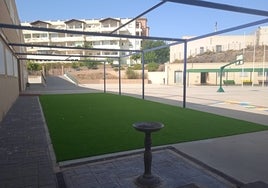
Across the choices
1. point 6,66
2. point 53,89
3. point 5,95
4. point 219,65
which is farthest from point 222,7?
point 219,65

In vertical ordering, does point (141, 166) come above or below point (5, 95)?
below

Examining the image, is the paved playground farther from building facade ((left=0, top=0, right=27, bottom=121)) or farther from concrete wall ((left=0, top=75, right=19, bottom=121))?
building facade ((left=0, top=0, right=27, bottom=121))

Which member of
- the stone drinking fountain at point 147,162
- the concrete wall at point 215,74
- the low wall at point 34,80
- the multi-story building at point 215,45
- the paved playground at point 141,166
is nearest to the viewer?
the stone drinking fountain at point 147,162

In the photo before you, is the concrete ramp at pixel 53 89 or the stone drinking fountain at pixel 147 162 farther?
the concrete ramp at pixel 53 89

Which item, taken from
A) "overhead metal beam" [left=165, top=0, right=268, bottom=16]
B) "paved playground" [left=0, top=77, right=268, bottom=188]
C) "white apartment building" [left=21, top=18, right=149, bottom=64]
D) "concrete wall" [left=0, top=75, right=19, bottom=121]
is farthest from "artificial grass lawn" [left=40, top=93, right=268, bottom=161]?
"white apartment building" [left=21, top=18, right=149, bottom=64]

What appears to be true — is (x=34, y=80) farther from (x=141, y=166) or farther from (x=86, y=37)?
(x=141, y=166)

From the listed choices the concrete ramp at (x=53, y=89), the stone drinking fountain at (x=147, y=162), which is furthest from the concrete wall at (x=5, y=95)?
the concrete ramp at (x=53, y=89)

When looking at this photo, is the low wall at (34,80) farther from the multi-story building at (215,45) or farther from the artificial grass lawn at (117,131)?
the artificial grass lawn at (117,131)

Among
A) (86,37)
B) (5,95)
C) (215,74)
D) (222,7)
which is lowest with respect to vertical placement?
(5,95)

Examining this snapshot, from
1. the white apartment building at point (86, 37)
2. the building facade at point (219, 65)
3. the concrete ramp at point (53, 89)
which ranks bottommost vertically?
the concrete ramp at point (53, 89)

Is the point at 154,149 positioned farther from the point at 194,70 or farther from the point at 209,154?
the point at 194,70

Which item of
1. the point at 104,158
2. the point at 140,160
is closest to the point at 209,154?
the point at 140,160

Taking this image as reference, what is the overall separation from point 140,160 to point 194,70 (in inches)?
1456

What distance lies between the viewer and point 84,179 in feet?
12.0
